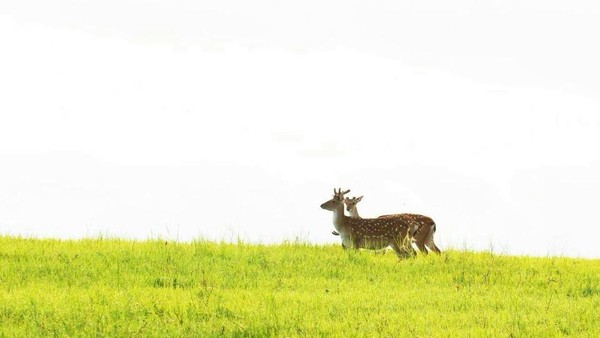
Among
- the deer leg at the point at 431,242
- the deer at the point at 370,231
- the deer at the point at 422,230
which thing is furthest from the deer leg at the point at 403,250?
the deer leg at the point at 431,242

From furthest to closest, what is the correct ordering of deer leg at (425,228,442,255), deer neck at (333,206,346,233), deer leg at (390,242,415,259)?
deer neck at (333,206,346,233) → deer leg at (425,228,442,255) → deer leg at (390,242,415,259)

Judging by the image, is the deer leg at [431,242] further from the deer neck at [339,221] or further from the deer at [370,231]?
the deer neck at [339,221]

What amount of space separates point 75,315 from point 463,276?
724 cm

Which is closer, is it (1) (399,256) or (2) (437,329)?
(2) (437,329)

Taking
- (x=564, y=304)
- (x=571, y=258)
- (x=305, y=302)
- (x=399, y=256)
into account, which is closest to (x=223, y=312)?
(x=305, y=302)

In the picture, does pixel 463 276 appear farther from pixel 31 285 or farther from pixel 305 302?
pixel 31 285

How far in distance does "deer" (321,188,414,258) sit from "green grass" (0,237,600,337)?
383 mm

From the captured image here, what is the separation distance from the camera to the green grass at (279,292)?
10.4 meters

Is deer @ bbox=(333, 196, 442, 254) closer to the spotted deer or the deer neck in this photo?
Answer: the spotted deer

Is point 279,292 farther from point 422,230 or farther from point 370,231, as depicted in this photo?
point 422,230

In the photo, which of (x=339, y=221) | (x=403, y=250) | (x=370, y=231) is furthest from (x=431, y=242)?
(x=339, y=221)

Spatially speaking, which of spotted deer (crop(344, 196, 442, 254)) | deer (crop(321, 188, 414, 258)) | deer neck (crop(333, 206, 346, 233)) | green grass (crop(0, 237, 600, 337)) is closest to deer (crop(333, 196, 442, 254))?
spotted deer (crop(344, 196, 442, 254))

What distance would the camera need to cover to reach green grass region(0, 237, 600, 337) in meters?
10.4

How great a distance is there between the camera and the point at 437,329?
10.4 meters
